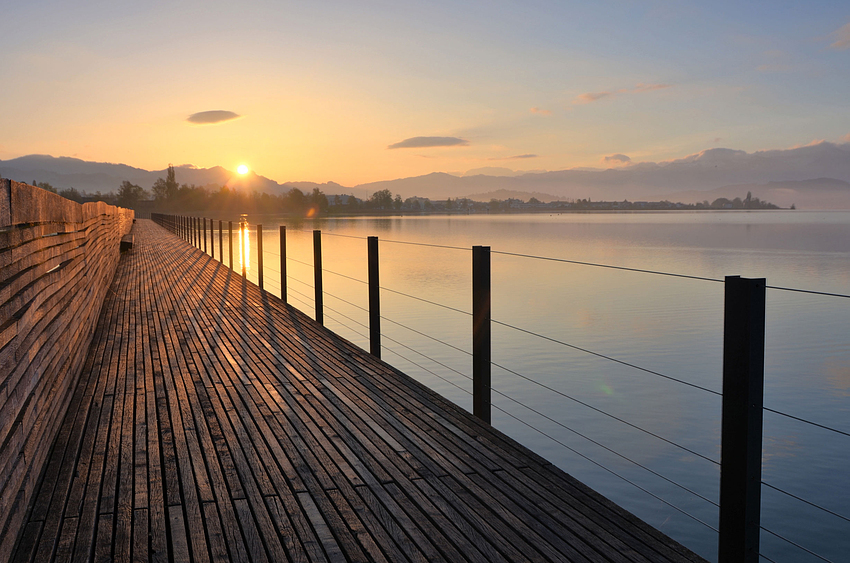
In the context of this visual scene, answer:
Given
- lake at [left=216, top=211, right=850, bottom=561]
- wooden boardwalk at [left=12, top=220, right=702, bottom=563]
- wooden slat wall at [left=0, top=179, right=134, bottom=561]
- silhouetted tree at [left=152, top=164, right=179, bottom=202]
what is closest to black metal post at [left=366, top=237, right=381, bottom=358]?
lake at [left=216, top=211, right=850, bottom=561]

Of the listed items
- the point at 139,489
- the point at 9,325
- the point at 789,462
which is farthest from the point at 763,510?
the point at 9,325

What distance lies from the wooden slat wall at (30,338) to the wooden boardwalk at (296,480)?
4.6 inches

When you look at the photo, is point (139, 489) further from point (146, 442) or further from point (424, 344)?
point (424, 344)

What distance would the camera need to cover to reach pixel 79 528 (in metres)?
2.05

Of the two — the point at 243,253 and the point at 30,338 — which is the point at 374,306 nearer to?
the point at 30,338

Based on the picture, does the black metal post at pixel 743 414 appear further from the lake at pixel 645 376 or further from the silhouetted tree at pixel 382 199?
the silhouetted tree at pixel 382 199

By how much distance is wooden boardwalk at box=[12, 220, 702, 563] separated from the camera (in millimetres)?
1943

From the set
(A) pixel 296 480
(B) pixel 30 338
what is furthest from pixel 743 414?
(B) pixel 30 338

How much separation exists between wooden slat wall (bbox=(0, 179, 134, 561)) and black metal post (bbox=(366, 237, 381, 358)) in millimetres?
1958

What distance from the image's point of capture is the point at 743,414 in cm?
186

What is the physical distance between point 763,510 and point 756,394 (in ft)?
14.2

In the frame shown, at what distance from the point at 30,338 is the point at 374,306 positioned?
8.87 feet

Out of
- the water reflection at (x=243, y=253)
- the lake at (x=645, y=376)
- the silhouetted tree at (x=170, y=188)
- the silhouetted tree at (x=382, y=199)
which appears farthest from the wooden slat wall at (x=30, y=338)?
the silhouetted tree at (x=382, y=199)

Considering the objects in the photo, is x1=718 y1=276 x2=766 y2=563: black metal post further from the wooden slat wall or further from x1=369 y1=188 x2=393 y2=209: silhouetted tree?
x1=369 y1=188 x2=393 y2=209: silhouetted tree
